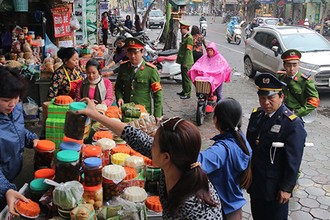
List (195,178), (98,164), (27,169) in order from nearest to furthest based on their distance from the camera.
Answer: (195,178)
(98,164)
(27,169)

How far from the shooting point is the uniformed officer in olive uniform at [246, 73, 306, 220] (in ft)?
10.5

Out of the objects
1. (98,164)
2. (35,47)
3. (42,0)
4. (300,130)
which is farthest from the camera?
(42,0)

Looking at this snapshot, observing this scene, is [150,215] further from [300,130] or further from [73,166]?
[300,130]

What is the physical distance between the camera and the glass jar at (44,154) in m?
2.94

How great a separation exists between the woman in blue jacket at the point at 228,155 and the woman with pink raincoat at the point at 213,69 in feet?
16.0

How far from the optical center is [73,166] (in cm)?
252

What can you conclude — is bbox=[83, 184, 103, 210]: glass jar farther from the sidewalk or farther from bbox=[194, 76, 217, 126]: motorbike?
bbox=[194, 76, 217, 126]: motorbike

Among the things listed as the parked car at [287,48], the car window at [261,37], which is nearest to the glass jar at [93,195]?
the parked car at [287,48]

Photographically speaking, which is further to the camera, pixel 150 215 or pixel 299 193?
pixel 299 193

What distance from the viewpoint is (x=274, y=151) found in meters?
3.30

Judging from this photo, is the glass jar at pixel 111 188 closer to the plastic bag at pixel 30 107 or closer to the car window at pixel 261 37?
the plastic bag at pixel 30 107

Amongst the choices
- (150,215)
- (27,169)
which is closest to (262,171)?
(150,215)

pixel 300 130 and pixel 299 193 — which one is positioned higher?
pixel 300 130

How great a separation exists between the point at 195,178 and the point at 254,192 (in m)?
1.87
